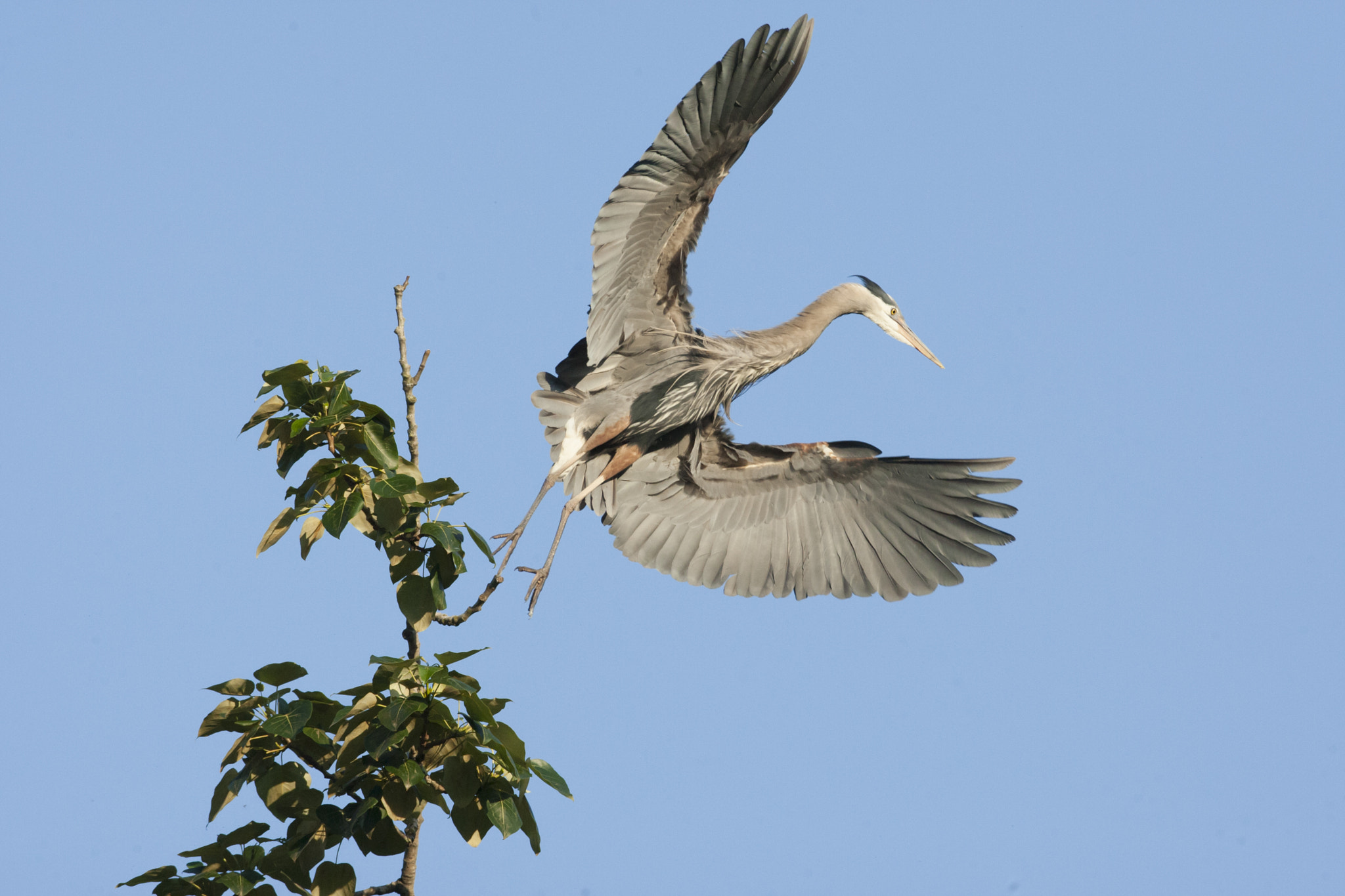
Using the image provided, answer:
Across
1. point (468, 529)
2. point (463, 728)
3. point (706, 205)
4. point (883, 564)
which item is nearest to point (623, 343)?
point (706, 205)

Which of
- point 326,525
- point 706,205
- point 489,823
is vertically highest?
point 706,205

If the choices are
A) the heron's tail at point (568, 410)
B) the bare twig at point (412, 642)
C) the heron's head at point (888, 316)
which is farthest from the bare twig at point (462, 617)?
the heron's head at point (888, 316)

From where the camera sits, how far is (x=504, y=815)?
421 cm

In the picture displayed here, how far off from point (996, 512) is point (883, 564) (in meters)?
0.78

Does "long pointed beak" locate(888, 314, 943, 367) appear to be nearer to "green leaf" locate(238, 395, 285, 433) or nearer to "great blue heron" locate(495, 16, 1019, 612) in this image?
"great blue heron" locate(495, 16, 1019, 612)

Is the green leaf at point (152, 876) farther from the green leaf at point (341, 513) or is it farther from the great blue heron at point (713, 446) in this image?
the great blue heron at point (713, 446)

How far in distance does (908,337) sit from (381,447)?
5078 millimetres

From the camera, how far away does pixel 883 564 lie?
8.09 m

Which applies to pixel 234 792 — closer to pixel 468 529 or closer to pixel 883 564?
pixel 468 529

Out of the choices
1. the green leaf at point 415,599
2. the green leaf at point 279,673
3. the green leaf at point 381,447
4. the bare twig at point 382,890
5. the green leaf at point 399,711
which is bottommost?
the bare twig at point 382,890

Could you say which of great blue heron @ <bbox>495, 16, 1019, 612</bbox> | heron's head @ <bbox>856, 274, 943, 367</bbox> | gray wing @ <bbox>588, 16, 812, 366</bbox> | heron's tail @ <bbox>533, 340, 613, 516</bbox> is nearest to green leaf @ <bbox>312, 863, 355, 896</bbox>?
great blue heron @ <bbox>495, 16, 1019, 612</bbox>

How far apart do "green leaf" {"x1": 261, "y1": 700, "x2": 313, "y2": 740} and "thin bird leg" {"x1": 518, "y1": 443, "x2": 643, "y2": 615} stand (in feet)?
7.73

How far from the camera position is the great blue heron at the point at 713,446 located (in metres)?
6.77

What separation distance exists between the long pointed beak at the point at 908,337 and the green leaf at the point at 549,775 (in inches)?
210
